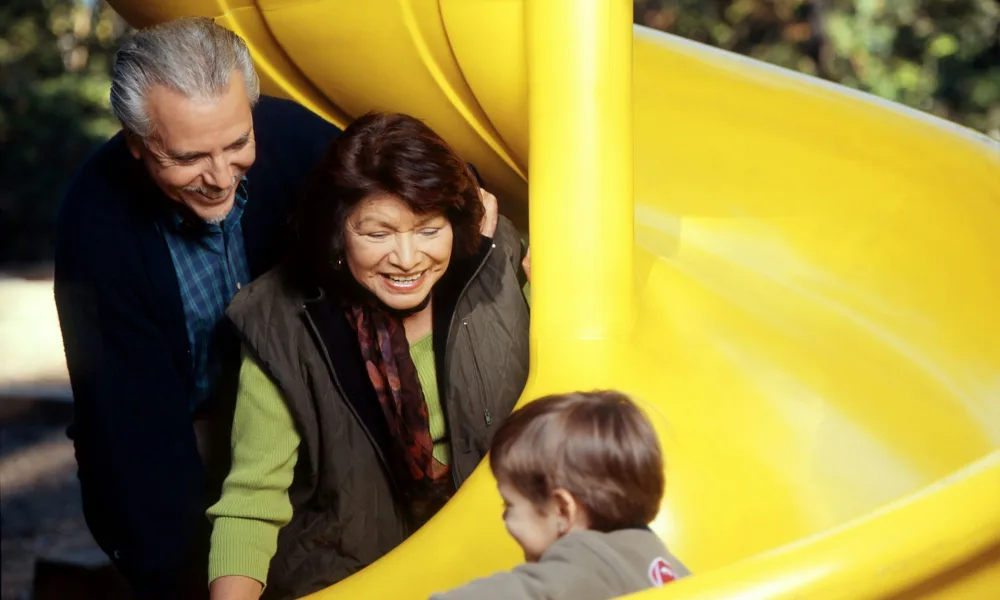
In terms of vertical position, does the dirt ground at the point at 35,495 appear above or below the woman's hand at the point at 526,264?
below

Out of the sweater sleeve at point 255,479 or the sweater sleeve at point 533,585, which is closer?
the sweater sleeve at point 533,585

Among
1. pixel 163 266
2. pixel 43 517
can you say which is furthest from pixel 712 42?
pixel 163 266

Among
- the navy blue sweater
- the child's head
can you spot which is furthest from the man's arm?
the child's head

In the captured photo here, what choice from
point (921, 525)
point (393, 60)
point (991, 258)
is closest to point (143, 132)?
point (393, 60)

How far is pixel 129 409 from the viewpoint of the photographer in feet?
6.70

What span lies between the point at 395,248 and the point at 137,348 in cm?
48

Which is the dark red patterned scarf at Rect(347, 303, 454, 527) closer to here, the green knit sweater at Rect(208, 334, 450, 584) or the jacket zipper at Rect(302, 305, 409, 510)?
the jacket zipper at Rect(302, 305, 409, 510)

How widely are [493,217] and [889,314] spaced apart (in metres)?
0.69

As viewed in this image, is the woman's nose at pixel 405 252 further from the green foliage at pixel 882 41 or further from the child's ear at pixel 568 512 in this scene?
the green foliage at pixel 882 41

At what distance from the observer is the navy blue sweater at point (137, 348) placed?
2010 millimetres

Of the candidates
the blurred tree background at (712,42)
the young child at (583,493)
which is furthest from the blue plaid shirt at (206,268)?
the blurred tree background at (712,42)

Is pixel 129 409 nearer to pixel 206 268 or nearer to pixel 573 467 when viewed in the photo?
pixel 206 268

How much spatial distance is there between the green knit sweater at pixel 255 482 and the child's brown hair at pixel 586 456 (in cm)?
57

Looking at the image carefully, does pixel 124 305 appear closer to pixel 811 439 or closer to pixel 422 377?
pixel 422 377
